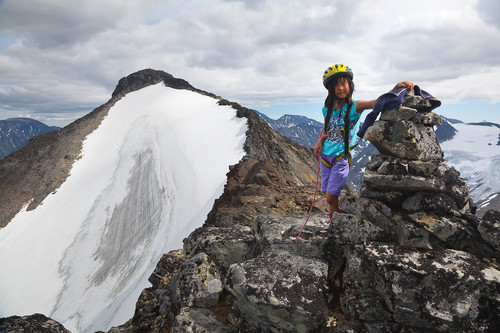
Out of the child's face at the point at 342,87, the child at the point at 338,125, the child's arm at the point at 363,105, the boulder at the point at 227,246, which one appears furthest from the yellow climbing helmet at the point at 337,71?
the boulder at the point at 227,246

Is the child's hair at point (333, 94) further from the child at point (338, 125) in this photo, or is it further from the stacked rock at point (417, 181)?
the stacked rock at point (417, 181)

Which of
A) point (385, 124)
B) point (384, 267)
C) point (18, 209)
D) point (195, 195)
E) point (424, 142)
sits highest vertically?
point (385, 124)

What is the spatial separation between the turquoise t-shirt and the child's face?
286 millimetres

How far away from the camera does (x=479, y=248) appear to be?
600 centimetres

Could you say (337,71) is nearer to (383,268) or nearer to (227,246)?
(383,268)

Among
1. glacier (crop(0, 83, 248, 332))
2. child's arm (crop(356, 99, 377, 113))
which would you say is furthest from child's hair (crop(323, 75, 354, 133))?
glacier (crop(0, 83, 248, 332))

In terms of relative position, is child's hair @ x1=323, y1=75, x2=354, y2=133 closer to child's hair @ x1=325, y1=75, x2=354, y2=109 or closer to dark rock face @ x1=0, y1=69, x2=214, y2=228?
child's hair @ x1=325, y1=75, x2=354, y2=109

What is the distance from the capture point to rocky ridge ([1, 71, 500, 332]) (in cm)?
521

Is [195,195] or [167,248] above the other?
[195,195]

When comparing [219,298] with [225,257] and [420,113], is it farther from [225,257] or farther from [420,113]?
[420,113]

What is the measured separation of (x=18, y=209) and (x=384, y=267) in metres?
54.0

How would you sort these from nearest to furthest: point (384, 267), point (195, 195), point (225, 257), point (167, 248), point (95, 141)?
point (384, 267), point (225, 257), point (167, 248), point (195, 195), point (95, 141)

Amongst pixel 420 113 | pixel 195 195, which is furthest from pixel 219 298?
pixel 195 195

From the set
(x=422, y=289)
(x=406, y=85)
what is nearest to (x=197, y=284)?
(x=422, y=289)
